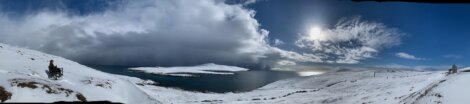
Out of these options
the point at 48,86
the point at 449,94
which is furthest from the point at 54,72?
the point at 449,94

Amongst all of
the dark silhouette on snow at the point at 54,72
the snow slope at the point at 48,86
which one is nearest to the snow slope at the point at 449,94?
the snow slope at the point at 48,86

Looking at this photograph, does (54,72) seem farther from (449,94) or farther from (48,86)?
(449,94)

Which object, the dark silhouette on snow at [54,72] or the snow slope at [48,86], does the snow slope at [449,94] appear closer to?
the snow slope at [48,86]

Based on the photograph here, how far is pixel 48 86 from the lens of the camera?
31562 millimetres

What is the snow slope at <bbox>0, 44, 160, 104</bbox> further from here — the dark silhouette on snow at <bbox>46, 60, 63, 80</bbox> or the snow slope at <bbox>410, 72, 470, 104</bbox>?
the snow slope at <bbox>410, 72, 470, 104</bbox>

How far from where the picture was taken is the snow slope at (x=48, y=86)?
96.2ft

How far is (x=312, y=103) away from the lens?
5447 centimetres

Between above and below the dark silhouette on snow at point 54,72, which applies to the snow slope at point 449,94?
below

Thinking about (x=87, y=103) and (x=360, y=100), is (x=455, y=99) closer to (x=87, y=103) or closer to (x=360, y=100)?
(x=360, y=100)

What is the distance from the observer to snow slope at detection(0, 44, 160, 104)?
29316mm

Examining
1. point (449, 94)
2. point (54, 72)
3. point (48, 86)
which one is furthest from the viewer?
point (54, 72)

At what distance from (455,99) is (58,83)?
1099 inches

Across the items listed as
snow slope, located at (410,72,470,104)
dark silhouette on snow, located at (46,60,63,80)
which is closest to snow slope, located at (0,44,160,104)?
dark silhouette on snow, located at (46,60,63,80)

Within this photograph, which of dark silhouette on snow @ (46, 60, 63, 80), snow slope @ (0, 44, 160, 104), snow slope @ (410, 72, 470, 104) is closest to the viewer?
snow slope @ (0, 44, 160, 104)
